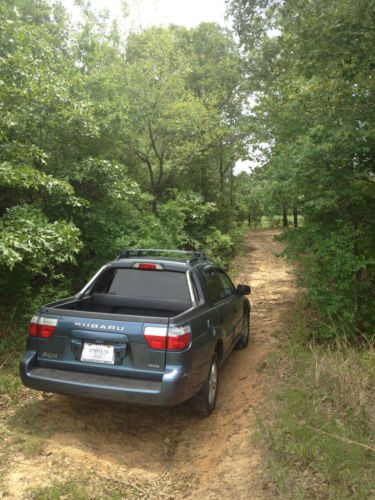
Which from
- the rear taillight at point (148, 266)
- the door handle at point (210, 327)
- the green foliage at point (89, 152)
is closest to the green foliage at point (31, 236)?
the green foliage at point (89, 152)

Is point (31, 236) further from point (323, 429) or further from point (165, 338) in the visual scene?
point (323, 429)

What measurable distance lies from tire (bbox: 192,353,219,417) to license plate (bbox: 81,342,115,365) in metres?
1.15

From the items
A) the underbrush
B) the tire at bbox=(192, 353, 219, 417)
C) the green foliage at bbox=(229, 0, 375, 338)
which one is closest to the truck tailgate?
the tire at bbox=(192, 353, 219, 417)

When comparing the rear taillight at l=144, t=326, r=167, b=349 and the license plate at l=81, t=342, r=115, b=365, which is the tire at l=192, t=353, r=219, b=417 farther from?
the license plate at l=81, t=342, r=115, b=365

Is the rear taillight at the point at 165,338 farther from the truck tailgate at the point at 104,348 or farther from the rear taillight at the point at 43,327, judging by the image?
the rear taillight at the point at 43,327

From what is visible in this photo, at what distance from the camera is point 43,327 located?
4.11m

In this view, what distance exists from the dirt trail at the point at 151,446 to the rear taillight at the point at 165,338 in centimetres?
108

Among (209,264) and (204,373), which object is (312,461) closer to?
(204,373)

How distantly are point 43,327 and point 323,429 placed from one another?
2908 mm

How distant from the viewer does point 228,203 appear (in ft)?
65.9

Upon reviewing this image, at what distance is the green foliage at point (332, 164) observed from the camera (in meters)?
5.71

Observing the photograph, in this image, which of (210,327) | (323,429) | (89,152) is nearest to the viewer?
(323,429)

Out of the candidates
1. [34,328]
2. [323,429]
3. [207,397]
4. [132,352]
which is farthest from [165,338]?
[323,429]

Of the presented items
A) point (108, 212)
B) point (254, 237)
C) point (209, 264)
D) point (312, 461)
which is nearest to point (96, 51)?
point (108, 212)
